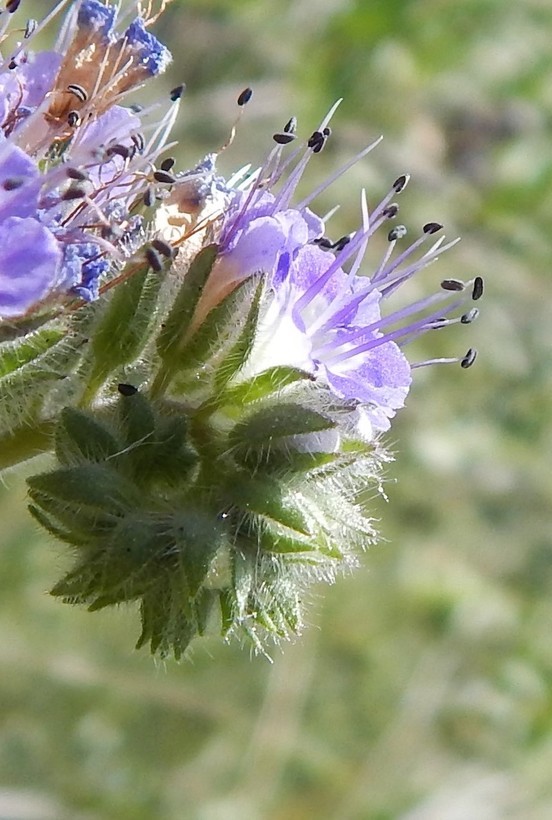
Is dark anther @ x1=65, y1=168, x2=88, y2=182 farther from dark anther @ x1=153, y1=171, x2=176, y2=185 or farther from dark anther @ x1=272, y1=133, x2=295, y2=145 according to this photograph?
dark anther @ x1=272, y1=133, x2=295, y2=145

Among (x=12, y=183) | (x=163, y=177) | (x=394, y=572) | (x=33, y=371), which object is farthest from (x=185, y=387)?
(x=394, y=572)

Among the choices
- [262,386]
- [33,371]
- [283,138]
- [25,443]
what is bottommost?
[25,443]

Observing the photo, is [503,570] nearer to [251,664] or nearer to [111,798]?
[251,664]

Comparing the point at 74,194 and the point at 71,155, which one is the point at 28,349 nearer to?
the point at 74,194

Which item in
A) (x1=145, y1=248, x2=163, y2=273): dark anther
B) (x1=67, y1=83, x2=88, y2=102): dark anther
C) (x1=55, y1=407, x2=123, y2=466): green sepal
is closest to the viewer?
Answer: (x1=145, y1=248, x2=163, y2=273): dark anther

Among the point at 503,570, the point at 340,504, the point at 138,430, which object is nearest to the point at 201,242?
the point at 138,430

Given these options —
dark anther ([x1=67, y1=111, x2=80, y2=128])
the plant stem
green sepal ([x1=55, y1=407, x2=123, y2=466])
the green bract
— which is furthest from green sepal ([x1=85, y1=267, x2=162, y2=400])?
dark anther ([x1=67, y1=111, x2=80, y2=128])
